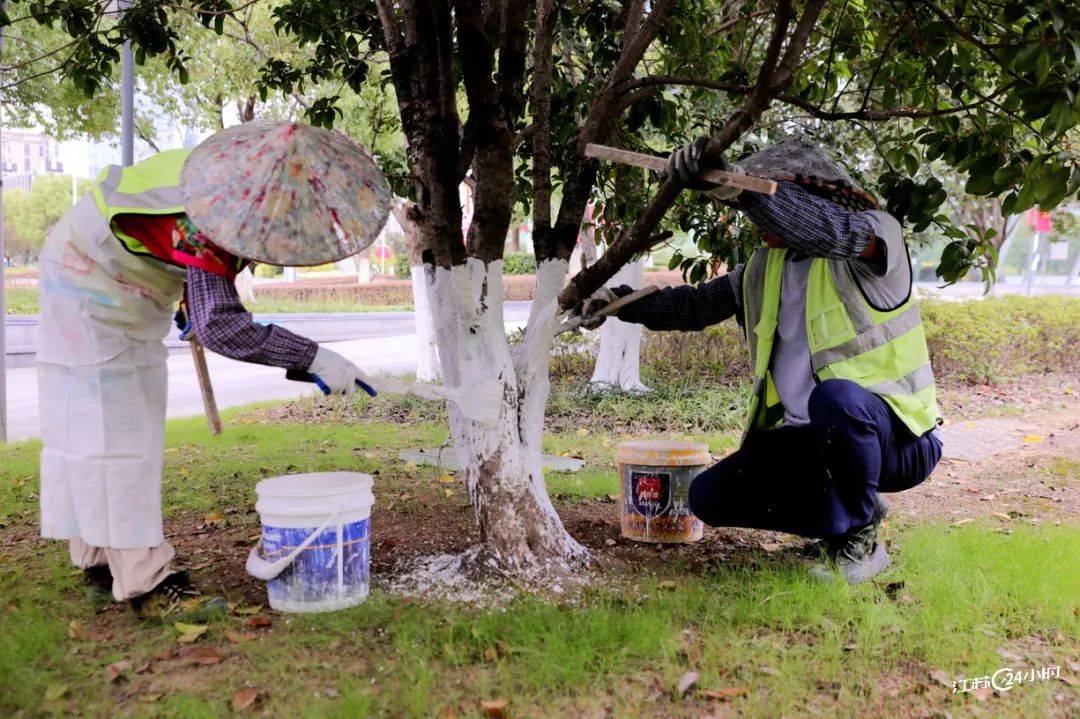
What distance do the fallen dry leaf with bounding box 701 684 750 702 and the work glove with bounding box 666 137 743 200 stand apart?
56.7 inches

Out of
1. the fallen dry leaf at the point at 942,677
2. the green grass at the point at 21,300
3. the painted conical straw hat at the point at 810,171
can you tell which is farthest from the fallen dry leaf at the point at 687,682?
the green grass at the point at 21,300

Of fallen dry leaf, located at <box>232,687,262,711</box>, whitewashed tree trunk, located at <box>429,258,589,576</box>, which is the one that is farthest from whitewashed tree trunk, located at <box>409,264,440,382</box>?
fallen dry leaf, located at <box>232,687,262,711</box>

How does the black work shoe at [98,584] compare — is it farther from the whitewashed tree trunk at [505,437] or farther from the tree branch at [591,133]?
the tree branch at [591,133]

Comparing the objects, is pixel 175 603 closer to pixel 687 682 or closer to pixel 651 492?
pixel 687 682

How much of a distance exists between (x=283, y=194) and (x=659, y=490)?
1.95m

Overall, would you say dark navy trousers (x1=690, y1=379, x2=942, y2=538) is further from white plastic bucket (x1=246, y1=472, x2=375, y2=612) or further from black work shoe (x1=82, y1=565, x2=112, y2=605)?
black work shoe (x1=82, y1=565, x2=112, y2=605)

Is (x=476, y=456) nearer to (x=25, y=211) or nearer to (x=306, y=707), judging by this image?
(x=306, y=707)

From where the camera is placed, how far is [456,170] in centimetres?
339

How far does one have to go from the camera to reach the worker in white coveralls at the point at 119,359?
9.07ft

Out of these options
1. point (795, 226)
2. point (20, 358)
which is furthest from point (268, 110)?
point (795, 226)

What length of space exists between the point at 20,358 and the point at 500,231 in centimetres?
1440

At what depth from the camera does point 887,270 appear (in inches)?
121

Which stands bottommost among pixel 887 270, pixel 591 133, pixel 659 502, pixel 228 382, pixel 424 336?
pixel 228 382

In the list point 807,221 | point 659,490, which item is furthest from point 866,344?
point 659,490
